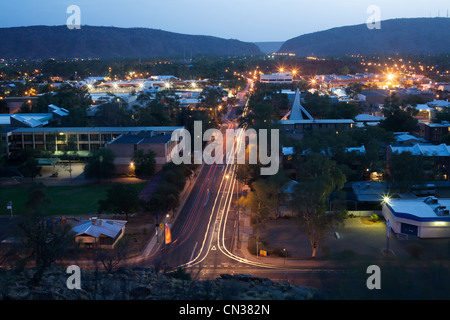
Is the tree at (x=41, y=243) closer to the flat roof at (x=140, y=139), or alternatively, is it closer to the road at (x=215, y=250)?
the road at (x=215, y=250)

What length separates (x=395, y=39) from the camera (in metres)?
157

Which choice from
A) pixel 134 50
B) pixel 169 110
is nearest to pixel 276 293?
pixel 169 110

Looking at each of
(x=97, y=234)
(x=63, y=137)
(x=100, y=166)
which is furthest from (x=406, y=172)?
(x=63, y=137)

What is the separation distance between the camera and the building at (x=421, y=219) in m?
14.4

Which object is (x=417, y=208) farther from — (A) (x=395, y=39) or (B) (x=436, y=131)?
(A) (x=395, y=39)

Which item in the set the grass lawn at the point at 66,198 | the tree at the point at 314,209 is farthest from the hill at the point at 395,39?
the tree at the point at 314,209

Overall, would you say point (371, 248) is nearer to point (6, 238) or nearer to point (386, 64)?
point (6, 238)

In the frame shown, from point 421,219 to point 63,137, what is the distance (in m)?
21.3

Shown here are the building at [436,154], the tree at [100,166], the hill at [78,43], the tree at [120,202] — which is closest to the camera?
the tree at [120,202]

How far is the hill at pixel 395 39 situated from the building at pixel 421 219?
14341 cm

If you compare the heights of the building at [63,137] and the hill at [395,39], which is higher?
the hill at [395,39]

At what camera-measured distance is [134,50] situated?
159m
